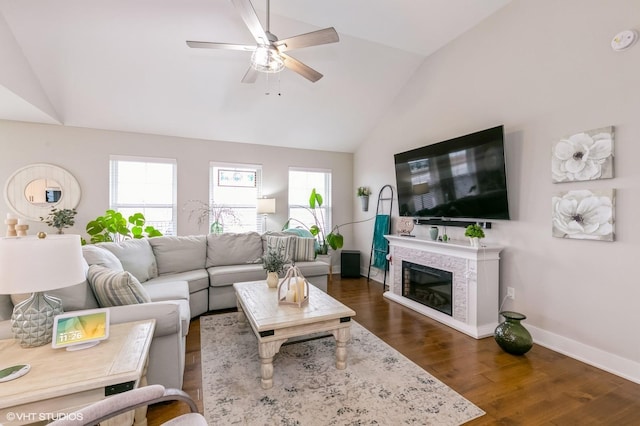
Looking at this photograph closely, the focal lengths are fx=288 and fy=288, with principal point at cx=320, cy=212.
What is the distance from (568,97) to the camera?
2.70m

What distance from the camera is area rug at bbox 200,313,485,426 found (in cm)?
185

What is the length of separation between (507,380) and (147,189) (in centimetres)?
546

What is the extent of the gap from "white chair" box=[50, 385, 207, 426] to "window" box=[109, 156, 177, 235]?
14.4ft

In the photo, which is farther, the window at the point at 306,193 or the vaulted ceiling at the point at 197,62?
the window at the point at 306,193

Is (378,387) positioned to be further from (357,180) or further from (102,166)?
(102,166)

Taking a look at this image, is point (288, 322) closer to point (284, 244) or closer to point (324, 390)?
point (324, 390)

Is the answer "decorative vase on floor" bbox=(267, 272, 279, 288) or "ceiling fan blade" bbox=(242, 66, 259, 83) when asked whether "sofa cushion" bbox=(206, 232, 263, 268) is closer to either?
"decorative vase on floor" bbox=(267, 272, 279, 288)

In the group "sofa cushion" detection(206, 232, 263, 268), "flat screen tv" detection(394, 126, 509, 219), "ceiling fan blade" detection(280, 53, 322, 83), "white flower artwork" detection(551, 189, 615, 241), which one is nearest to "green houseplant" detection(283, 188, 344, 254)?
"sofa cushion" detection(206, 232, 263, 268)

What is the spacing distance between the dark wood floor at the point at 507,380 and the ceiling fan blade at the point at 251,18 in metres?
2.80

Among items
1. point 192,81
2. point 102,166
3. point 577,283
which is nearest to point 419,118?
point 577,283

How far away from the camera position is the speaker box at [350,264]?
5.64m

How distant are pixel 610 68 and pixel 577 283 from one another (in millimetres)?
1881

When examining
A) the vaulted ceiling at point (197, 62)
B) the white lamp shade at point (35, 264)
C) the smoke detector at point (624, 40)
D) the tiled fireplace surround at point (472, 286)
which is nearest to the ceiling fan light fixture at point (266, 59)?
→ the vaulted ceiling at point (197, 62)

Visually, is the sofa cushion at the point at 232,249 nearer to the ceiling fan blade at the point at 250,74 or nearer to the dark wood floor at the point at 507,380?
Answer: the dark wood floor at the point at 507,380
